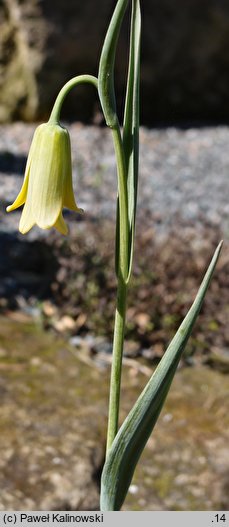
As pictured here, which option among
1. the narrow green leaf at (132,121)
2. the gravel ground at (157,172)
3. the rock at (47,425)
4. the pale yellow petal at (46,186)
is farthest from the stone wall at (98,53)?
the pale yellow petal at (46,186)

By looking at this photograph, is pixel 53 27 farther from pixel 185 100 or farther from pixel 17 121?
pixel 185 100

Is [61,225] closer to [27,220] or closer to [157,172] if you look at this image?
[27,220]

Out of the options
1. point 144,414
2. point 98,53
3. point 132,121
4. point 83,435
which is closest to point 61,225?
point 132,121

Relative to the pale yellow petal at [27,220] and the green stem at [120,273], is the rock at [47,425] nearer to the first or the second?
the green stem at [120,273]

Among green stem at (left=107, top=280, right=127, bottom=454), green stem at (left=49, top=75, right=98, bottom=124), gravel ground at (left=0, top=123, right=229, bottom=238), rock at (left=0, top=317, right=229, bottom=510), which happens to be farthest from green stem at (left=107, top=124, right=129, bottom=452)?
gravel ground at (left=0, top=123, right=229, bottom=238)

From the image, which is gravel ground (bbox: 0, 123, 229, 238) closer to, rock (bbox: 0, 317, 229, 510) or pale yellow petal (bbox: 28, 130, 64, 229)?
rock (bbox: 0, 317, 229, 510)

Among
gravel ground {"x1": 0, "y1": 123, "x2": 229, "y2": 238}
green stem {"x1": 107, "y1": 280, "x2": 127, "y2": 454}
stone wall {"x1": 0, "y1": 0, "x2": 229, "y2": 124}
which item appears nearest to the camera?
green stem {"x1": 107, "y1": 280, "x2": 127, "y2": 454}
